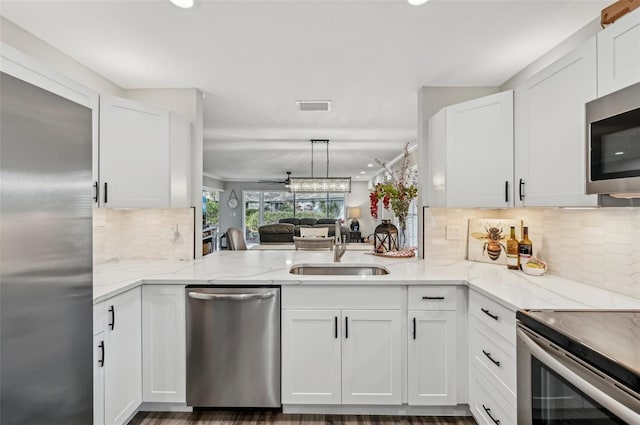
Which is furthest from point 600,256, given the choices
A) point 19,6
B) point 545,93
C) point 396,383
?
point 19,6

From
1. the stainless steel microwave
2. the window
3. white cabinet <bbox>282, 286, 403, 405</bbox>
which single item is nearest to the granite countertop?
white cabinet <bbox>282, 286, 403, 405</bbox>

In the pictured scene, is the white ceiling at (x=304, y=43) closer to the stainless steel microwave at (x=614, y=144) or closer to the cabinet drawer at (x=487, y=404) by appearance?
the stainless steel microwave at (x=614, y=144)

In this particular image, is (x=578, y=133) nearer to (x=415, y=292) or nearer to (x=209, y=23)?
(x=415, y=292)

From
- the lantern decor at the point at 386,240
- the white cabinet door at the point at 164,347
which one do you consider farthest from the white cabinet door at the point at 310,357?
the lantern decor at the point at 386,240

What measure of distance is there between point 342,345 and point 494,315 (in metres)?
0.89

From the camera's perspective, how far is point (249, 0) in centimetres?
159

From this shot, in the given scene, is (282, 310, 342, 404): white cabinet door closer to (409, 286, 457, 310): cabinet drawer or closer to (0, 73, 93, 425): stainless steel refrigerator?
(409, 286, 457, 310): cabinet drawer

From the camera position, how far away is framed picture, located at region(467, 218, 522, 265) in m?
2.42

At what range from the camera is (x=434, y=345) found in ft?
6.50

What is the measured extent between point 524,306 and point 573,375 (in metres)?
0.43

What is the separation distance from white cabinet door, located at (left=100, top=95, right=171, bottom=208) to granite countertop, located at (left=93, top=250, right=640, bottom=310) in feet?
1.68

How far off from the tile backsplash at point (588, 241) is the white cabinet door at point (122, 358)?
2399mm

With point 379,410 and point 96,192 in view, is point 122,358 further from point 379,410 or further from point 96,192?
point 379,410

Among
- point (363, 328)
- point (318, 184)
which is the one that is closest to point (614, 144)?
point (363, 328)
